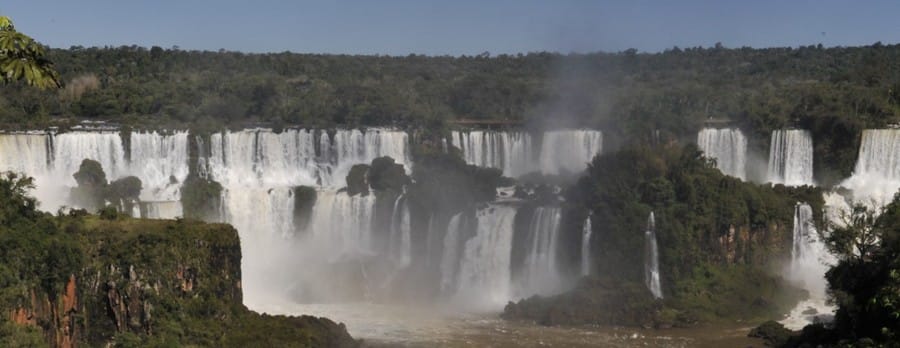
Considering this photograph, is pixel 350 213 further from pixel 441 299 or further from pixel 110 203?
pixel 110 203

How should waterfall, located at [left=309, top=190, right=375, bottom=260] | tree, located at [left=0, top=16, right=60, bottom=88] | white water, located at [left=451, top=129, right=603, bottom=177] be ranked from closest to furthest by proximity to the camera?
tree, located at [left=0, top=16, right=60, bottom=88]
waterfall, located at [left=309, top=190, right=375, bottom=260]
white water, located at [left=451, top=129, right=603, bottom=177]

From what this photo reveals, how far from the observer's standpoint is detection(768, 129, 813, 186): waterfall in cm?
5938

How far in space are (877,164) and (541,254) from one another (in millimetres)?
16915

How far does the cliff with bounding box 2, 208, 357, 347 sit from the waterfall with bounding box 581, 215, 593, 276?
15611mm

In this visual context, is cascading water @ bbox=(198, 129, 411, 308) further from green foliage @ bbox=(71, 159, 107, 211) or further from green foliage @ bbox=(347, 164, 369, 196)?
green foliage @ bbox=(71, 159, 107, 211)

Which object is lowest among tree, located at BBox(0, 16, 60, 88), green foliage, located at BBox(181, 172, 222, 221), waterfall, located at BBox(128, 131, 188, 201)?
green foliage, located at BBox(181, 172, 222, 221)

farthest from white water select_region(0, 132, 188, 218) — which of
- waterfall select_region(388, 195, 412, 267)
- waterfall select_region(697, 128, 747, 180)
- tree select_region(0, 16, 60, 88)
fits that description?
tree select_region(0, 16, 60, 88)

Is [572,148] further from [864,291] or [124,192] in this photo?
[864,291]

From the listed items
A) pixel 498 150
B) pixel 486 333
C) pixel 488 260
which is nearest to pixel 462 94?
pixel 498 150

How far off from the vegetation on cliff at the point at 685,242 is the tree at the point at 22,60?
30.2 metres

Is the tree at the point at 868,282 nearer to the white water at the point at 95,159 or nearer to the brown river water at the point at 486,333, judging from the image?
the brown river water at the point at 486,333

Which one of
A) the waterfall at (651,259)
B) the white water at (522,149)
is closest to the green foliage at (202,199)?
the white water at (522,149)

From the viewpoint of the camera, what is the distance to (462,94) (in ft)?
251

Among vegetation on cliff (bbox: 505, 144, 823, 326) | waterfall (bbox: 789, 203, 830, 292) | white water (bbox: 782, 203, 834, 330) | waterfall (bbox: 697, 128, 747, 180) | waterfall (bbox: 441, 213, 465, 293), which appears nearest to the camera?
vegetation on cliff (bbox: 505, 144, 823, 326)
